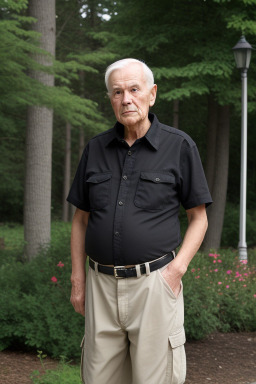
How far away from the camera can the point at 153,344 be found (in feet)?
9.00

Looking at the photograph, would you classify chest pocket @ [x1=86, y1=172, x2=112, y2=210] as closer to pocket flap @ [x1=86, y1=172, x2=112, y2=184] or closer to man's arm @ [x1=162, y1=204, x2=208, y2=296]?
pocket flap @ [x1=86, y1=172, x2=112, y2=184]

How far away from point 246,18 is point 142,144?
10.5m

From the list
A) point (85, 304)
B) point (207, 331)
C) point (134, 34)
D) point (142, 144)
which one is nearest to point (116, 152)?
point (142, 144)

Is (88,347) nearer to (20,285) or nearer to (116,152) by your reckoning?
(116,152)

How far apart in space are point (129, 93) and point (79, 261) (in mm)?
903

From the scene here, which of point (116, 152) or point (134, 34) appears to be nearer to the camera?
point (116, 152)

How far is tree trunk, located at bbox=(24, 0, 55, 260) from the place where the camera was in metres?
10.7

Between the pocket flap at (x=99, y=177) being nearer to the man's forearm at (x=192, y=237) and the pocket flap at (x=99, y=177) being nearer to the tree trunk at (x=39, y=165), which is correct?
the man's forearm at (x=192, y=237)

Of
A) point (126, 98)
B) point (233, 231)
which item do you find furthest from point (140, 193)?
point (233, 231)

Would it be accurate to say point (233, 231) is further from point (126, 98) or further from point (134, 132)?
point (126, 98)

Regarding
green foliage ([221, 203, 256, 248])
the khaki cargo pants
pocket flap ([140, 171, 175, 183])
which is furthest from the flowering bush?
green foliage ([221, 203, 256, 248])

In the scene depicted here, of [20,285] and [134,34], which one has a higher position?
[134,34]

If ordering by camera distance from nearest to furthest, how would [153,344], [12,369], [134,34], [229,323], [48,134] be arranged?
[153,344]
[12,369]
[229,323]
[48,134]
[134,34]

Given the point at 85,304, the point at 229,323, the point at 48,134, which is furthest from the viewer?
the point at 48,134
